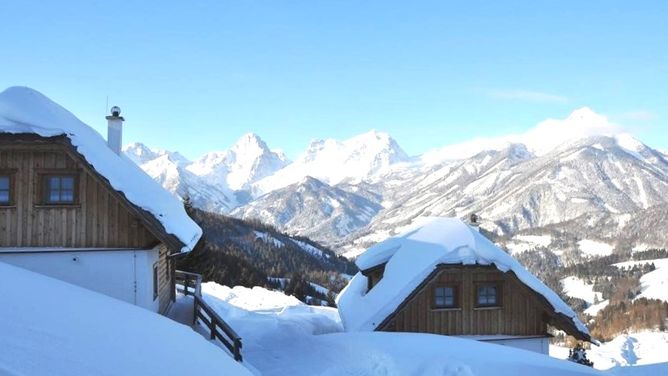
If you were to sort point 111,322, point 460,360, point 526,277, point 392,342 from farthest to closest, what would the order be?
point 526,277 → point 392,342 → point 460,360 → point 111,322

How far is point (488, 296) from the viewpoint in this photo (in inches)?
→ 816

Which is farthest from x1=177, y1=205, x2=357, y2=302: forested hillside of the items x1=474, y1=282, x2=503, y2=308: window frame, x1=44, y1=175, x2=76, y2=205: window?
x1=44, y1=175, x2=76, y2=205: window

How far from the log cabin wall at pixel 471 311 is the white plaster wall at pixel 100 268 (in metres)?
8.08

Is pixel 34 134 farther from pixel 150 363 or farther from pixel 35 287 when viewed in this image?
pixel 150 363

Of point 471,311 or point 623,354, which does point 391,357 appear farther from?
point 623,354

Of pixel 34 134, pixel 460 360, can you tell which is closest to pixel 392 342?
pixel 460 360

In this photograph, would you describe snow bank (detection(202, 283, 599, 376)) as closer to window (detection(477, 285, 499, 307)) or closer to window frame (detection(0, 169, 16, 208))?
window (detection(477, 285, 499, 307))

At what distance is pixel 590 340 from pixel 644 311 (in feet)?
445

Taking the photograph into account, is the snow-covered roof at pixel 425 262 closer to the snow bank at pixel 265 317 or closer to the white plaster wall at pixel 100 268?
the snow bank at pixel 265 317

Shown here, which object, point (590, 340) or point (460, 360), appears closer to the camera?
point (460, 360)

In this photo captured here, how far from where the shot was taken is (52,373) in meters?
5.27

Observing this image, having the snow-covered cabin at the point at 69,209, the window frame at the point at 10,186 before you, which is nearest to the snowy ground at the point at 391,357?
the snow-covered cabin at the point at 69,209

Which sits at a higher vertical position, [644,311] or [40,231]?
[40,231]

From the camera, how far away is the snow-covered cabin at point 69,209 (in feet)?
51.9
